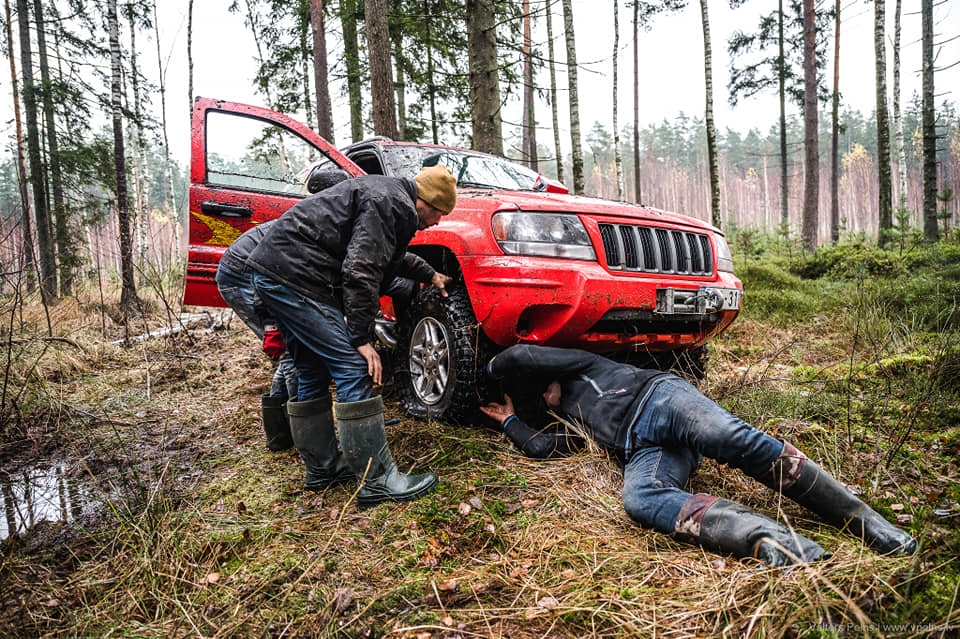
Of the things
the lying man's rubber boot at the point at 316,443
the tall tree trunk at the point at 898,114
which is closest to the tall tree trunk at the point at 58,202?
the lying man's rubber boot at the point at 316,443

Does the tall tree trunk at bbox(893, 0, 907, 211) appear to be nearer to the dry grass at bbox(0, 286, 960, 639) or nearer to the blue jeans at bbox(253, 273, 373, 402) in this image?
the dry grass at bbox(0, 286, 960, 639)

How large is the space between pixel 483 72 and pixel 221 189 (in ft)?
12.0

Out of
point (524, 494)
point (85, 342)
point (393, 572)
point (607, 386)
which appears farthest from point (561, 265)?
point (85, 342)

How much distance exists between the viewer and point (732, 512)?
1.89 meters

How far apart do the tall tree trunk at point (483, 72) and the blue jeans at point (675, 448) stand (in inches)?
185

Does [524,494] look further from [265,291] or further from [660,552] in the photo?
[265,291]

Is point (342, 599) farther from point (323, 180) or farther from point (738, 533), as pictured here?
point (323, 180)

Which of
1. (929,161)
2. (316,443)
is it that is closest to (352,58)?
(316,443)

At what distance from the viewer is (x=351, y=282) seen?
7.79ft

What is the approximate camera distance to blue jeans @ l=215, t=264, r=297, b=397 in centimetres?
323

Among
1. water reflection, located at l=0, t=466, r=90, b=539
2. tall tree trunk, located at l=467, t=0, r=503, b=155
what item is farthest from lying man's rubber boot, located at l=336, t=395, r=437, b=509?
tall tree trunk, located at l=467, t=0, r=503, b=155

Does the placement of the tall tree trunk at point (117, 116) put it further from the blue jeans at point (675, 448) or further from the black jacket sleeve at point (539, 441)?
the blue jeans at point (675, 448)

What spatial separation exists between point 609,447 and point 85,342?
6.25 metres

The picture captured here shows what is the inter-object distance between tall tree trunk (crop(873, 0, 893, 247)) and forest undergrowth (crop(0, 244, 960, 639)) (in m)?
10.5
